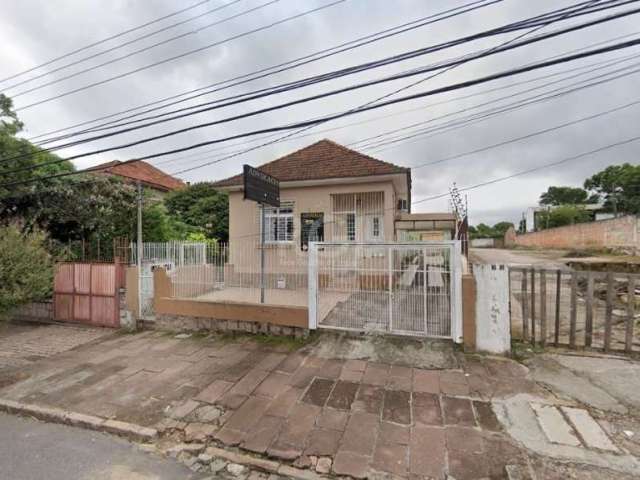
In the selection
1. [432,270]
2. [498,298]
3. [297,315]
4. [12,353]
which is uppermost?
[432,270]

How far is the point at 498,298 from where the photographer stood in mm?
5355

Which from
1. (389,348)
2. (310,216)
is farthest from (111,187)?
(389,348)

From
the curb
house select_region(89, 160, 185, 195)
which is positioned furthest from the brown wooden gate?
house select_region(89, 160, 185, 195)

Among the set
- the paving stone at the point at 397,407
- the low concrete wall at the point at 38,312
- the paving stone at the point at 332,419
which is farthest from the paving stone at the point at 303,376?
the low concrete wall at the point at 38,312

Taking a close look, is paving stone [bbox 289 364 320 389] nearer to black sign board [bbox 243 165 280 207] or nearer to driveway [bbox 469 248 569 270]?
black sign board [bbox 243 165 280 207]

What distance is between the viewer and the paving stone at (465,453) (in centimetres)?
285

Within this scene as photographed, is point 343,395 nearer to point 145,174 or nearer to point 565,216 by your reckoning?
point 145,174

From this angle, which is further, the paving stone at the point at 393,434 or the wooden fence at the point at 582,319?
the wooden fence at the point at 582,319

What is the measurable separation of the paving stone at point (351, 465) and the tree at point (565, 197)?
72438 mm

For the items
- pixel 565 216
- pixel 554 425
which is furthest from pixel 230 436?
pixel 565 216

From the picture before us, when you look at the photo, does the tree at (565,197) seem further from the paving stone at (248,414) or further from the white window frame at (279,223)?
the paving stone at (248,414)

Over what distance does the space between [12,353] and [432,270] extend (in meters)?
9.08

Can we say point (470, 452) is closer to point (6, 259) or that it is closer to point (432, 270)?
point (432, 270)

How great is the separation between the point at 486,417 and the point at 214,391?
12.0 feet
